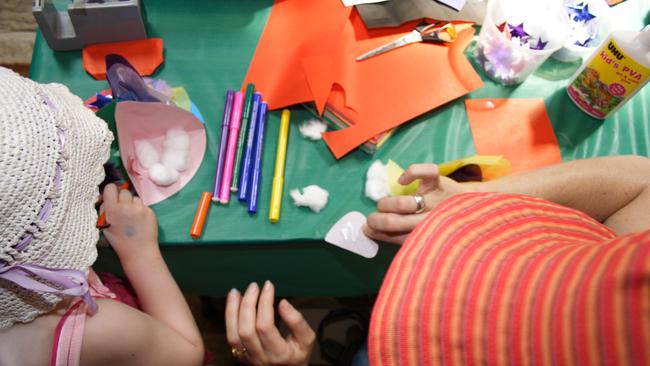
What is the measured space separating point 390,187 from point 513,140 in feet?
0.86

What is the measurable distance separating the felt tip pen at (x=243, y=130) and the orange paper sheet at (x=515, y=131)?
0.41 meters

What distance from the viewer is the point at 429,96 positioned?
2.77 ft

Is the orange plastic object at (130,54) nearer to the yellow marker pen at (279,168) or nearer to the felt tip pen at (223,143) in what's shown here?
the felt tip pen at (223,143)

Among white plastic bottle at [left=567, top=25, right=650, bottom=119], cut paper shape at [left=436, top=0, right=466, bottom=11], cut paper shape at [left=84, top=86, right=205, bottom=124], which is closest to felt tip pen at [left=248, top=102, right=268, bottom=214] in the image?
cut paper shape at [left=84, top=86, right=205, bottom=124]

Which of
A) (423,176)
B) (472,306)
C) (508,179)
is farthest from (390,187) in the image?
(472,306)

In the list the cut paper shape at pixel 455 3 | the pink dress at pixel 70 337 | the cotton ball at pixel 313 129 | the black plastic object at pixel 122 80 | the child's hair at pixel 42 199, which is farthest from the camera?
the cut paper shape at pixel 455 3

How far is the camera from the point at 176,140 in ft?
2.50

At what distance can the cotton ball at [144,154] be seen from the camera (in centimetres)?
74

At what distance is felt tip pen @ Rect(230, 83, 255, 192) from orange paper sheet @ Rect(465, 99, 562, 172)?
41 centimetres

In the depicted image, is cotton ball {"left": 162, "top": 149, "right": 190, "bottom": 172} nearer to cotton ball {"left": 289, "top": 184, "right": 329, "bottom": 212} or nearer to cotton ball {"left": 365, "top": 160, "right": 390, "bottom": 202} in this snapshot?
cotton ball {"left": 289, "top": 184, "right": 329, "bottom": 212}

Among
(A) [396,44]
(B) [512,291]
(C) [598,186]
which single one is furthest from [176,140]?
(C) [598,186]

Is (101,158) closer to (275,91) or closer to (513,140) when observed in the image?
(275,91)

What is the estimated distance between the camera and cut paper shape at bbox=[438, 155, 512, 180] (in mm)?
769

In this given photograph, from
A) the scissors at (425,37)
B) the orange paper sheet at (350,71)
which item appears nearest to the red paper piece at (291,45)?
the orange paper sheet at (350,71)
